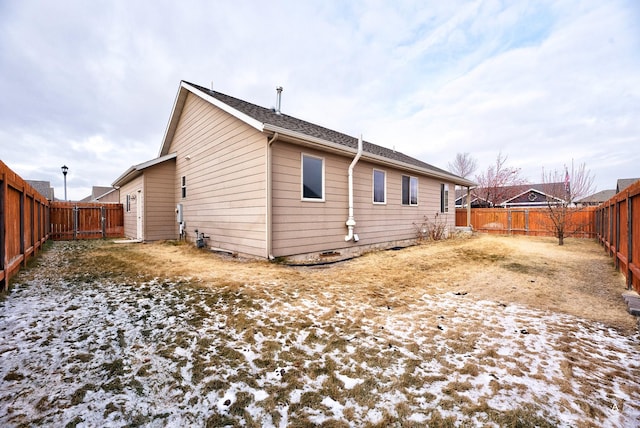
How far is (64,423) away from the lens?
1.55 m

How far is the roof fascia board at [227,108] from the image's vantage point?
607 centimetres

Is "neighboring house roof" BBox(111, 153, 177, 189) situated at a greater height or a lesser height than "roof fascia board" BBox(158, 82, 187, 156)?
lesser

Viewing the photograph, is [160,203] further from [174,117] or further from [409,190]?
[409,190]

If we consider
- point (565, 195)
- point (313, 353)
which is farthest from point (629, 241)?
point (565, 195)

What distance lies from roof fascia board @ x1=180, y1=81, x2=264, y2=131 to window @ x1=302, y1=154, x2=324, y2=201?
4.99ft

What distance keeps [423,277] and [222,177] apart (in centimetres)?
648

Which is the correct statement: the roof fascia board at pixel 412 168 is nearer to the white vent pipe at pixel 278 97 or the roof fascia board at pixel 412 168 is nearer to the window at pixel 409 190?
the window at pixel 409 190

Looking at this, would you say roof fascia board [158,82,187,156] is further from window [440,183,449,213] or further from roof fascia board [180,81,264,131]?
window [440,183,449,213]

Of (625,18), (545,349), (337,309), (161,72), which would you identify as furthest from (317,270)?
(161,72)

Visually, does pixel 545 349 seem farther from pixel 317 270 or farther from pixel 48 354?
pixel 48 354

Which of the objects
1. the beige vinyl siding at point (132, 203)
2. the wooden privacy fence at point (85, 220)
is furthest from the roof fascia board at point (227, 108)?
the wooden privacy fence at point (85, 220)

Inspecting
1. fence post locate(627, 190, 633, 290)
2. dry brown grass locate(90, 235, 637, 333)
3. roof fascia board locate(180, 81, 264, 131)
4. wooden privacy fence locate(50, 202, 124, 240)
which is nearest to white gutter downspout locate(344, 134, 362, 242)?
dry brown grass locate(90, 235, 637, 333)

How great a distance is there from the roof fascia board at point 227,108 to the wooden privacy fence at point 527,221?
46.4 ft

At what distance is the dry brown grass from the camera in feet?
13.2
